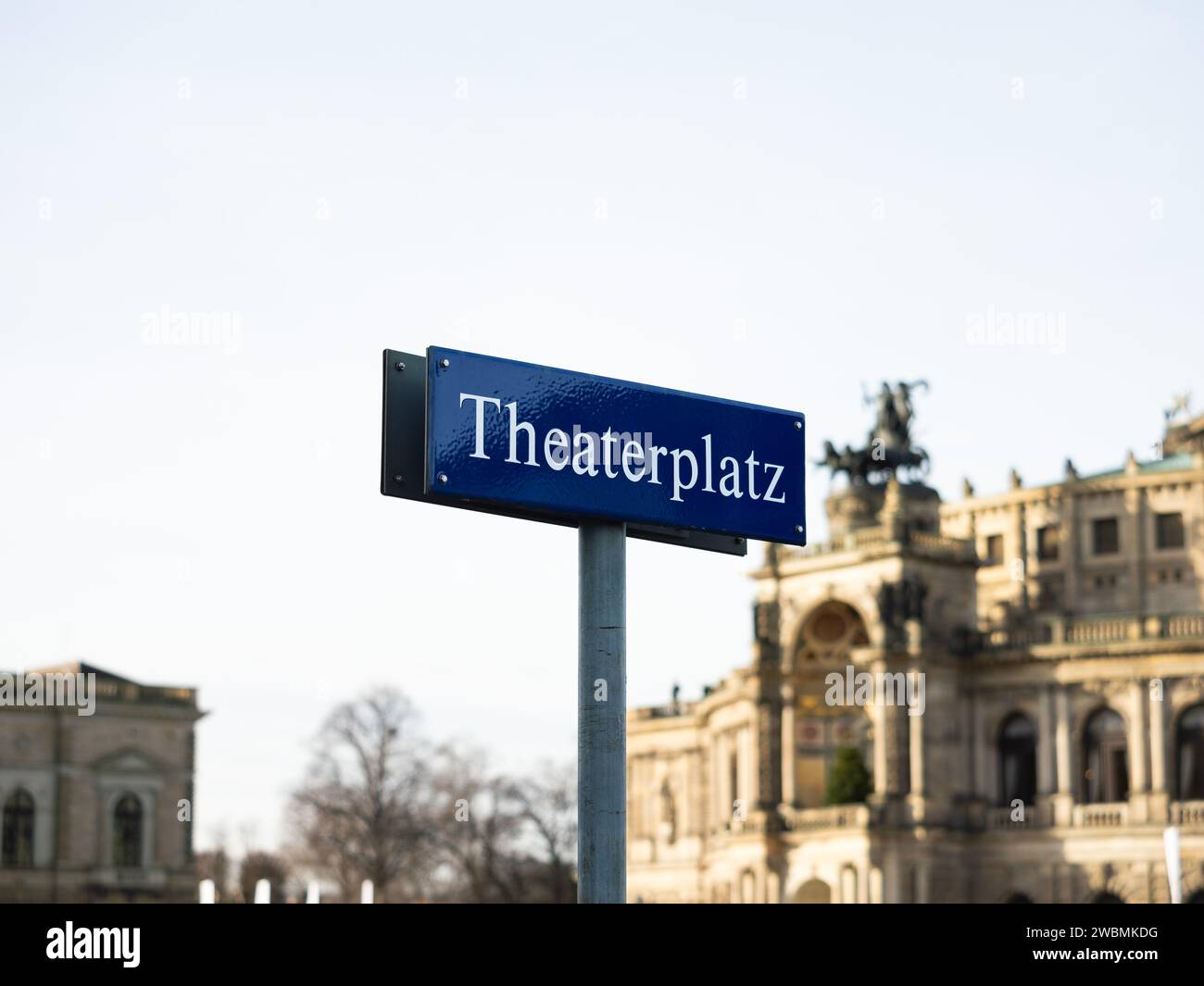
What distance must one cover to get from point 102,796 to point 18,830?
4.62 metres

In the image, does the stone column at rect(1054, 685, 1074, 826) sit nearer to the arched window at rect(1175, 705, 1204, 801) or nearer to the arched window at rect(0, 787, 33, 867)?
the arched window at rect(1175, 705, 1204, 801)

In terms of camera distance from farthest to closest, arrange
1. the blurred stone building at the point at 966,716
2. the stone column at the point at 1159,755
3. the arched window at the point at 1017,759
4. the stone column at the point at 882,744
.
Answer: the arched window at the point at 1017,759 → the stone column at the point at 882,744 → the blurred stone building at the point at 966,716 → the stone column at the point at 1159,755

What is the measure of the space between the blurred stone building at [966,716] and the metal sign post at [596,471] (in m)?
80.2

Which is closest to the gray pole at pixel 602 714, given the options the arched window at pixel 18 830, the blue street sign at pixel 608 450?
the blue street sign at pixel 608 450

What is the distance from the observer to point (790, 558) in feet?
332

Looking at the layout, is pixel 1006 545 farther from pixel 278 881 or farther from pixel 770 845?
pixel 278 881

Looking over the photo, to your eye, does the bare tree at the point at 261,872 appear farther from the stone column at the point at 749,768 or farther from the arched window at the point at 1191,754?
the arched window at the point at 1191,754

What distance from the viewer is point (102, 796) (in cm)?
11225

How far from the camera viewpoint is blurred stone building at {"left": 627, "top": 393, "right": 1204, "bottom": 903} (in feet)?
301

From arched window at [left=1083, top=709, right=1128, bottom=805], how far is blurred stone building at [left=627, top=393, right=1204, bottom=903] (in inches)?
3.2

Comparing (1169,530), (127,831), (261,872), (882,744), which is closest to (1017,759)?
(882,744)

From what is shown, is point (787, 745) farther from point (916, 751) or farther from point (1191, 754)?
point (1191, 754)

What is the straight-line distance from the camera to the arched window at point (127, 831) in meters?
113

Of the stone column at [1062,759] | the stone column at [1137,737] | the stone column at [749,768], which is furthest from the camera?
the stone column at [749,768]
